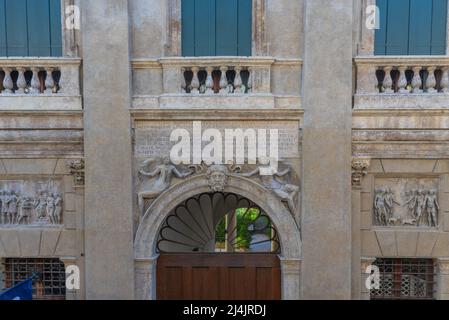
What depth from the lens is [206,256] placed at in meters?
5.97

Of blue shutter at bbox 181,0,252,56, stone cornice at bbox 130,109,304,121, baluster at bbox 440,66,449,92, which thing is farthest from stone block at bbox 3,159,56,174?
baluster at bbox 440,66,449,92

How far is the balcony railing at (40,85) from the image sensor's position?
5.76 m

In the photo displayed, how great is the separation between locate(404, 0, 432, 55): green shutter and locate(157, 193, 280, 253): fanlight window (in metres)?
3.72

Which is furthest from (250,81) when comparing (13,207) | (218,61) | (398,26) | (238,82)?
(13,207)

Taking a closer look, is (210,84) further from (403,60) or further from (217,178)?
(403,60)

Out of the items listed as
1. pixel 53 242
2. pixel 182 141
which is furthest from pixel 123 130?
pixel 53 242

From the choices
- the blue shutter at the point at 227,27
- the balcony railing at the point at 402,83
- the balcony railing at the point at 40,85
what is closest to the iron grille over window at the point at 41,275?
the balcony railing at the point at 40,85

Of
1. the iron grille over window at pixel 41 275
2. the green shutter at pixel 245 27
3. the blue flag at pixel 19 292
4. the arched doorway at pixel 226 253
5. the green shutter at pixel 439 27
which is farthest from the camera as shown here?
the iron grille over window at pixel 41 275

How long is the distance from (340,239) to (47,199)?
4.83 meters

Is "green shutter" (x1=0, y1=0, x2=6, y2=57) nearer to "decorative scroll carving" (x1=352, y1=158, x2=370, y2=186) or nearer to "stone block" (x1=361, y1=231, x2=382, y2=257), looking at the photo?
"decorative scroll carving" (x1=352, y1=158, x2=370, y2=186)

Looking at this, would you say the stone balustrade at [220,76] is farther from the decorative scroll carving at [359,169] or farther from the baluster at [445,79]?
the baluster at [445,79]

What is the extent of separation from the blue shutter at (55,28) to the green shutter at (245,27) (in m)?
3.01

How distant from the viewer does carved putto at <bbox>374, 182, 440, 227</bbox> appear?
227 inches

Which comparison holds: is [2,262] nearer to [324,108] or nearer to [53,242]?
[53,242]
